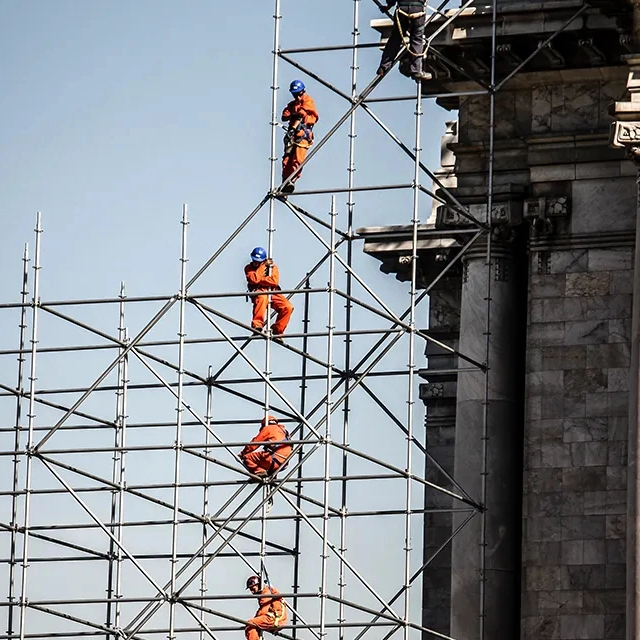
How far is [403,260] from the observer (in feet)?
197

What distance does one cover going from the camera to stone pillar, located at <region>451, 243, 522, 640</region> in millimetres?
50875

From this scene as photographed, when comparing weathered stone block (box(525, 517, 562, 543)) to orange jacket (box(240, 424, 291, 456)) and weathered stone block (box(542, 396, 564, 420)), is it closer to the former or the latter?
weathered stone block (box(542, 396, 564, 420))

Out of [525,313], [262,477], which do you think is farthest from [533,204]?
[262,477]

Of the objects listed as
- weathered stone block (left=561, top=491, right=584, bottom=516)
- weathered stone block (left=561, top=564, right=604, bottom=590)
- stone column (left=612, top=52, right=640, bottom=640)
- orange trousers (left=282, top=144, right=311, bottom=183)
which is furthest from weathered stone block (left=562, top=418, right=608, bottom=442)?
orange trousers (left=282, top=144, right=311, bottom=183)

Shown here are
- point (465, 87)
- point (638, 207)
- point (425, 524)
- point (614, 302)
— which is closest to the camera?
point (638, 207)

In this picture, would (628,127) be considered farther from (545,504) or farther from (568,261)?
(545,504)

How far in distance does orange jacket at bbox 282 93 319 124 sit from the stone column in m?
9.01

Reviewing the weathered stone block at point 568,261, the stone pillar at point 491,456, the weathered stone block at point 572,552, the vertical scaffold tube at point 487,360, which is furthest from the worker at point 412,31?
the weathered stone block at point 572,552

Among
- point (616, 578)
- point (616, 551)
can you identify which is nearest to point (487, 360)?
point (616, 551)

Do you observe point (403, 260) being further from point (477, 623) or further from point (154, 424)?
point (477, 623)

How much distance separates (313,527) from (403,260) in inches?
454

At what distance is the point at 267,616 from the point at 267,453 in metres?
3.26

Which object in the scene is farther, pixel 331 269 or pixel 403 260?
pixel 403 260

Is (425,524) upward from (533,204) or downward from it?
downward
